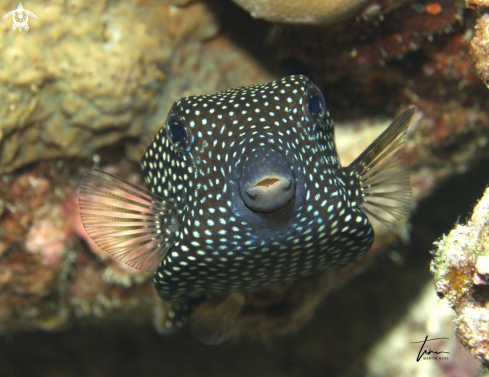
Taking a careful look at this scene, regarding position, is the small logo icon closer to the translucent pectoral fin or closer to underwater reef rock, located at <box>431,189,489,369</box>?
the translucent pectoral fin

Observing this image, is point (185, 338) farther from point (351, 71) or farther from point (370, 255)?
point (351, 71)

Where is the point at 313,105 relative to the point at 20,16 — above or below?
above

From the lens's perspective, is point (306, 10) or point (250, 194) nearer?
point (250, 194)

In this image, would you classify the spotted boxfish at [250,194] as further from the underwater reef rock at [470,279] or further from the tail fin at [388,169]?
the underwater reef rock at [470,279]

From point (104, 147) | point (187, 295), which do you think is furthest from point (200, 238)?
point (104, 147)

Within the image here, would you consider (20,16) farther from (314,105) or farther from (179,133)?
(314,105)

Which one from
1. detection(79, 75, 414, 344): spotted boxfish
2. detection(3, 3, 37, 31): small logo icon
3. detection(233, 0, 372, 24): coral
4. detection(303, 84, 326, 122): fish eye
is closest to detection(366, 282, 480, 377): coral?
detection(79, 75, 414, 344): spotted boxfish

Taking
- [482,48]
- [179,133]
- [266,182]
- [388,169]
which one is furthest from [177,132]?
[482,48]
